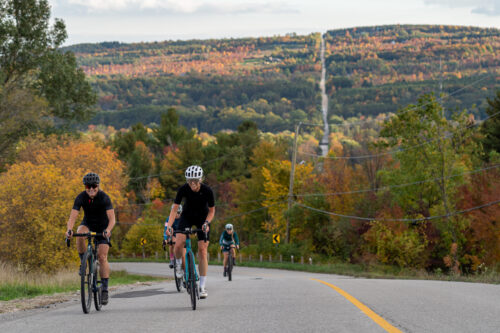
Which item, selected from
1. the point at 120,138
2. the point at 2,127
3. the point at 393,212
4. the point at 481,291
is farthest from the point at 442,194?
the point at 120,138

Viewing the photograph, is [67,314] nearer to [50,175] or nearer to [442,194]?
[50,175]

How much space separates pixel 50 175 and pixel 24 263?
11.8 ft

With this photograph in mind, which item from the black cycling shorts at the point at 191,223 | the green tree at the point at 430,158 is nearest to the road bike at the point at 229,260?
the black cycling shorts at the point at 191,223

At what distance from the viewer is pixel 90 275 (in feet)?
33.8

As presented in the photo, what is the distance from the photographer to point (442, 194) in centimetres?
5056

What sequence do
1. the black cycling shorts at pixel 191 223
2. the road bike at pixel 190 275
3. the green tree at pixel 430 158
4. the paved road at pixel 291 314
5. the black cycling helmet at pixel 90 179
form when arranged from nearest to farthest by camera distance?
the paved road at pixel 291 314 → the road bike at pixel 190 275 → the black cycling helmet at pixel 90 179 → the black cycling shorts at pixel 191 223 → the green tree at pixel 430 158

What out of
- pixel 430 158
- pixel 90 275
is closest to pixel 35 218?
pixel 90 275

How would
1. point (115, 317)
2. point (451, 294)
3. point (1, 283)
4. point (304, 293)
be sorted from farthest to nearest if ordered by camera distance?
1. point (1, 283)
2. point (304, 293)
3. point (451, 294)
4. point (115, 317)

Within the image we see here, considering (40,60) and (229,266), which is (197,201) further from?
(40,60)

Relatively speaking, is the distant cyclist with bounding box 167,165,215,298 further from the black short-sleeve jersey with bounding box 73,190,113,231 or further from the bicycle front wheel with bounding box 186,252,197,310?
the black short-sleeve jersey with bounding box 73,190,113,231

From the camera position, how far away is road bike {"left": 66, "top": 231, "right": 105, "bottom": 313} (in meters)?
9.98

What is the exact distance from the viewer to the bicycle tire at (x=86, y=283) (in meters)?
9.89

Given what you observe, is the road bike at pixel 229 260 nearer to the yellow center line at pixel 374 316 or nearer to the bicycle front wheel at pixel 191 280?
the yellow center line at pixel 374 316

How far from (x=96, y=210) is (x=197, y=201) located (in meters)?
1.64
